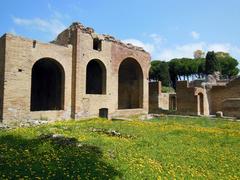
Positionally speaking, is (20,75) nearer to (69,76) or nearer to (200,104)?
(69,76)

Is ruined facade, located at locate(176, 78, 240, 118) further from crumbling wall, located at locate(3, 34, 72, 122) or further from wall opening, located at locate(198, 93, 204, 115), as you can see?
crumbling wall, located at locate(3, 34, 72, 122)

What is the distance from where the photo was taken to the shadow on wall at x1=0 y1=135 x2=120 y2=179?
544 cm

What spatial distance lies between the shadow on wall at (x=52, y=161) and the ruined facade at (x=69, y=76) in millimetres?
6924

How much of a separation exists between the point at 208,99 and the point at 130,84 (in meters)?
10.0

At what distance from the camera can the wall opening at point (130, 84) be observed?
A: 24969mm

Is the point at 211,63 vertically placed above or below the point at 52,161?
above

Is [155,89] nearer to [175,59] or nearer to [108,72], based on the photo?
[108,72]

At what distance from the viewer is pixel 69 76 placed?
59.4ft

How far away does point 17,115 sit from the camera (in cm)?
1502

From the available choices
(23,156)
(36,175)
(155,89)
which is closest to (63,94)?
(23,156)

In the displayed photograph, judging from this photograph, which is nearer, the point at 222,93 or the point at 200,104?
the point at 200,104

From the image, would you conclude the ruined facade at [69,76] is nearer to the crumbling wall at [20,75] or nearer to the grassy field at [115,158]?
the crumbling wall at [20,75]

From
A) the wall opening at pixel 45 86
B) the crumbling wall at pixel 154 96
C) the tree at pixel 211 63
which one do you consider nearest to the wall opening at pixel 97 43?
the wall opening at pixel 45 86

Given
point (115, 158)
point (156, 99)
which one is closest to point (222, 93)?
point (156, 99)
